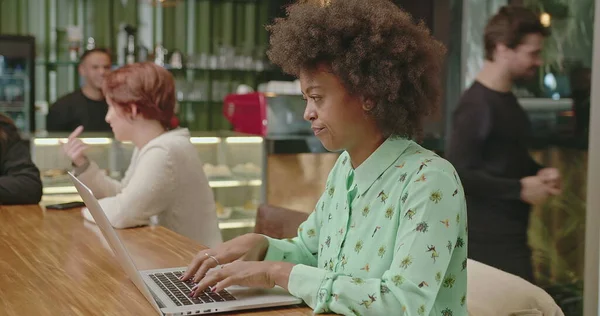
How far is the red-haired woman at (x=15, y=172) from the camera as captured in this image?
3.22 m

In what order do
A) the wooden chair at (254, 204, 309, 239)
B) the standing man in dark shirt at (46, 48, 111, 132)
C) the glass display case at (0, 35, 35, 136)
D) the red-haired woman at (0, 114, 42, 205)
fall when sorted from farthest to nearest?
the glass display case at (0, 35, 35, 136) → the standing man in dark shirt at (46, 48, 111, 132) → the red-haired woman at (0, 114, 42, 205) → the wooden chair at (254, 204, 309, 239)

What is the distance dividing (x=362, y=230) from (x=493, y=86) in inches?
78.1

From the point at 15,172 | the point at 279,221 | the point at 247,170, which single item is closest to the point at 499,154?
the point at 279,221

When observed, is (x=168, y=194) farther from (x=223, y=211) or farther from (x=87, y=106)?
(x=87, y=106)

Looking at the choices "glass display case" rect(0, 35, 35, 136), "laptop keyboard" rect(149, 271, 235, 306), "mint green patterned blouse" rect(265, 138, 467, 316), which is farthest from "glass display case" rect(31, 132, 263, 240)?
"mint green patterned blouse" rect(265, 138, 467, 316)

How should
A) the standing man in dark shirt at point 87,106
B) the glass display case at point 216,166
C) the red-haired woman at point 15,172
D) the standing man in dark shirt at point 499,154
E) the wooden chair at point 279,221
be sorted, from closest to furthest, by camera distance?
1. the wooden chair at point 279,221
2. the red-haired woman at point 15,172
3. the standing man in dark shirt at point 499,154
4. the glass display case at point 216,166
5. the standing man in dark shirt at point 87,106

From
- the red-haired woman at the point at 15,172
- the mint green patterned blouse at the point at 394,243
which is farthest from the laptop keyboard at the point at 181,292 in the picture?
the red-haired woman at the point at 15,172

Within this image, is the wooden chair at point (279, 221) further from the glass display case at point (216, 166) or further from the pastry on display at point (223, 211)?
the pastry on display at point (223, 211)

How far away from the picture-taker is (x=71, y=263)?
2094 mm

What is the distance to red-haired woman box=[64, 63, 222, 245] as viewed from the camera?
280cm

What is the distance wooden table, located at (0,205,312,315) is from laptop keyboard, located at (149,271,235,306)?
59 mm

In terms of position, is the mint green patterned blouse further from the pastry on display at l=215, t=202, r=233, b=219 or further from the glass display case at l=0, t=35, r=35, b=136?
the glass display case at l=0, t=35, r=35, b=136

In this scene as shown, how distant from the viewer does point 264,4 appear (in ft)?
24.2

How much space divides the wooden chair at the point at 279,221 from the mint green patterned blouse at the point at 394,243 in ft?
2.30
